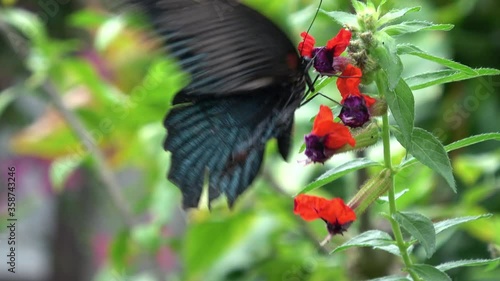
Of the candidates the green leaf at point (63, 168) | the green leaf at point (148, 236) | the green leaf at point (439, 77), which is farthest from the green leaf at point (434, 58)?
the green leaf at point (63, 168)

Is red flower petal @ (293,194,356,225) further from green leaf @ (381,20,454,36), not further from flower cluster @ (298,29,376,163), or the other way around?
green leaf @ (381,20,454,36)

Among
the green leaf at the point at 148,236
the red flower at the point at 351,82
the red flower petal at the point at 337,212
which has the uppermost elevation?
the red flower at the point at 351,82

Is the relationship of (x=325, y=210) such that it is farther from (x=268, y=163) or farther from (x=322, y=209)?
(x=268, y=163)

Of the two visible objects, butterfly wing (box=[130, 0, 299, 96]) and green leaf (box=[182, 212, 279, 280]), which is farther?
green leaf (box=[182, 212, 279, 280])

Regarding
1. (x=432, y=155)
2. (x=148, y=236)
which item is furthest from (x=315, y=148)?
Result: (x=148, y=236)

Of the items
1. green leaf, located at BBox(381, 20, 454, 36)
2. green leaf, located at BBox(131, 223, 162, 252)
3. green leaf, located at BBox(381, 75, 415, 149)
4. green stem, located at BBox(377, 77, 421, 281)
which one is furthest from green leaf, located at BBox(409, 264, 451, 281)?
green leaf, located at BBox(131, 223, 162, 252)

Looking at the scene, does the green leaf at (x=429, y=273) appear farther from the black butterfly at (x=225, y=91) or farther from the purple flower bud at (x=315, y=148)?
the black butterfly at (x=225, y=91)
